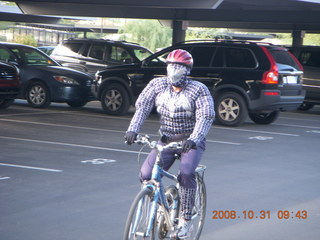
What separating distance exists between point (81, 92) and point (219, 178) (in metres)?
9.89

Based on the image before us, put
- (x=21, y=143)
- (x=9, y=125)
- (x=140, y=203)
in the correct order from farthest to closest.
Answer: (x=9, y=125) → (x=21, y=143) → (x=140, y=203)

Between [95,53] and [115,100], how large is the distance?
17.8 ft

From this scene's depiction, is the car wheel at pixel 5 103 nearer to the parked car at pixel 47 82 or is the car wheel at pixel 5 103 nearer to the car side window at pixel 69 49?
the parked car at pixel 47 82

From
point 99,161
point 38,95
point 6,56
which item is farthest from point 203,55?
point 99,161

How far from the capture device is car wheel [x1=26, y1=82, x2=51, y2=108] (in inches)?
729

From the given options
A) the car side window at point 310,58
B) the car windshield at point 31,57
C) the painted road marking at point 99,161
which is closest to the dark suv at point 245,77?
the car windshield at point 31,57

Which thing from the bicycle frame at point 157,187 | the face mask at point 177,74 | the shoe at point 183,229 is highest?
the face mask at point 177,74

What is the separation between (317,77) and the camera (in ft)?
67.5

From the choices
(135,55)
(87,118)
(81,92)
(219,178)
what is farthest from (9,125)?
(135,55)

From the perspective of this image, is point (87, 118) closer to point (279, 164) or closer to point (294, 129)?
point (294, 129)

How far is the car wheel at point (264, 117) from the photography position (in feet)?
54.4

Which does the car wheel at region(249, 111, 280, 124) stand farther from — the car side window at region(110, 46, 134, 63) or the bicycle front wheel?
the bicycle front wheel

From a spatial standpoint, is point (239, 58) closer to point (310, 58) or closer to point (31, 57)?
point (310, 58)

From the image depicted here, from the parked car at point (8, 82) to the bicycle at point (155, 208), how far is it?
11.8 m
